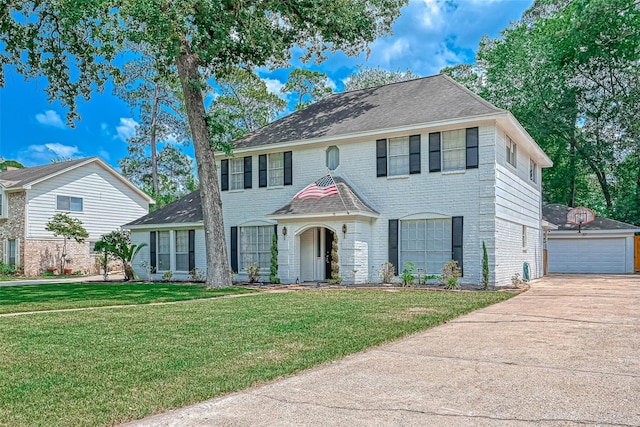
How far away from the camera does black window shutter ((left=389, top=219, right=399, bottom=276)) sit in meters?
16.2

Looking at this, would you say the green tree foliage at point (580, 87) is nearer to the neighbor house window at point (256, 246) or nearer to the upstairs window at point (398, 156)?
the upstairs window at point (398, 156)

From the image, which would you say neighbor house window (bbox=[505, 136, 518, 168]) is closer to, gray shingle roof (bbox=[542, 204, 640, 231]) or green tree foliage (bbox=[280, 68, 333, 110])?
gray shingle roof (bbox=[542, 204, 640, 231])

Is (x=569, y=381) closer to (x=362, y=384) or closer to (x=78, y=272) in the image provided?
(x=362, y=384)

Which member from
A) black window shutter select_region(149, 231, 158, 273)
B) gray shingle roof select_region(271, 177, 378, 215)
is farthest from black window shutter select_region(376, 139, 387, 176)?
black window shutter select_region(149, 231, 158, 273)

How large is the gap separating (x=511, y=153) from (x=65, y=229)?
21727mm

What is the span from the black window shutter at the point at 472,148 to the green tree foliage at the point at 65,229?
20.8 metres

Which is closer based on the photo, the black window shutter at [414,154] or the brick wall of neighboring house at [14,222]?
the black window shutter at [414,154]

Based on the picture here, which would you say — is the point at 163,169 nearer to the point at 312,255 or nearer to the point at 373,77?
the point at 373,77

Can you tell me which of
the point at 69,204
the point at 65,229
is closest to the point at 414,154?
the point at 65,229

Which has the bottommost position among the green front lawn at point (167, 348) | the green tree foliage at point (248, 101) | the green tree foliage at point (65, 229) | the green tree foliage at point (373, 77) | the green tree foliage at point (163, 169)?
the green front lawn at point (167, 348)

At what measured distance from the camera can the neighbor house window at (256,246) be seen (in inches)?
730

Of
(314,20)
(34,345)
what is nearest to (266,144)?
(314,20)

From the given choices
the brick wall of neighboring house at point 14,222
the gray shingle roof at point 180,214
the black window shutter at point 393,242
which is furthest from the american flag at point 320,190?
the brick wall of neighboring house at point 14,222

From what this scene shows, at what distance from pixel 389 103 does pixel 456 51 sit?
53.3 ft
